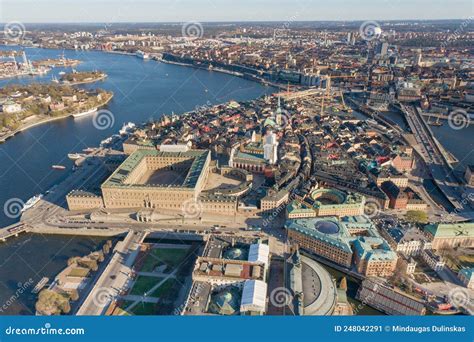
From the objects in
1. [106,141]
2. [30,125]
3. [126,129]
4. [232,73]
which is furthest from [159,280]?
[232,73]

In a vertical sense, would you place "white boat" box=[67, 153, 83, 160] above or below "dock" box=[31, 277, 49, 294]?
above

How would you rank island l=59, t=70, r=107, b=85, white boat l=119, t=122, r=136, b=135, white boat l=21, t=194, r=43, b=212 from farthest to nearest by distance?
island l=59, t=70, r=107, b=85, white boat l=119, t=122, r=136, b=135, white boat l=21, t=194, r=43, b=212

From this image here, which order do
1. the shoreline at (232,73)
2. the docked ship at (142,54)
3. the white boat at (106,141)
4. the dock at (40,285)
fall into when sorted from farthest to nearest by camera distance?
1. the docked ship at (142,54)
2. the shoreline at (232,73)
3. the white boat at (106,141)
4. the dock at (40,285)

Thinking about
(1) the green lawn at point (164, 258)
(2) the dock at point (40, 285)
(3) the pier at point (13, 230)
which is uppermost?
(3) the pier at point (13, 230)

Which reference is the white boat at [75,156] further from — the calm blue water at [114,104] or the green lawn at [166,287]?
the green lawn at [166,287]

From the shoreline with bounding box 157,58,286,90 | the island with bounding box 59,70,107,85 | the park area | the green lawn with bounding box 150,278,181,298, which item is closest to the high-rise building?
the shoreline with bounding box 157,58,286,90

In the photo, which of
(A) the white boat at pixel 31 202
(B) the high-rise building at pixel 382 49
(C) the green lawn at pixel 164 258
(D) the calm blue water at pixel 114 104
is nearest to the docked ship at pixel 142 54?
(D) the calm blue water at pixel 114 104

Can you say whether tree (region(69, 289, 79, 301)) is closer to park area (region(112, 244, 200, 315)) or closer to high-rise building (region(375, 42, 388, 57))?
park area (region(112, 244, 200, 315))

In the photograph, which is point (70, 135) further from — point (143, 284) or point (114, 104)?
point (143, 284)
